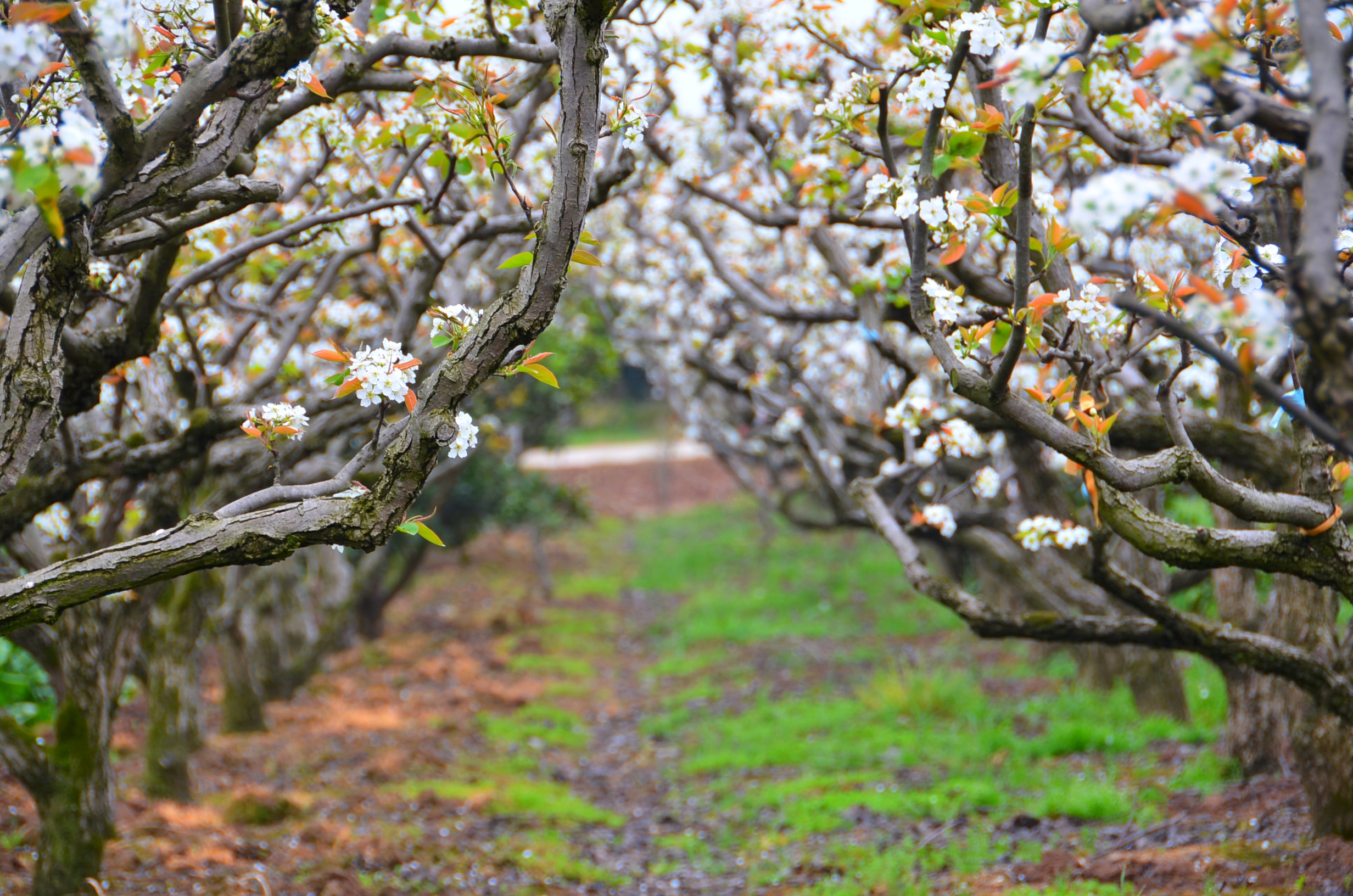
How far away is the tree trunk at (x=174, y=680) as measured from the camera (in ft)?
19.4

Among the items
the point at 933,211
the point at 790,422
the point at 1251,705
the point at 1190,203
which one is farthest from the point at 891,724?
the point at 1190,203

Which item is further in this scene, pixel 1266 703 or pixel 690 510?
pixel 690 510

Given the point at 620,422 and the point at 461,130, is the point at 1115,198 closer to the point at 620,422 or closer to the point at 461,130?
the point at 461,130

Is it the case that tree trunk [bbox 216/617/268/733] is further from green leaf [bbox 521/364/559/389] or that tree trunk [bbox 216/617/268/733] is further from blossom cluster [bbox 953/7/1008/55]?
blossom cluster [bbox 953/7/1008/55]

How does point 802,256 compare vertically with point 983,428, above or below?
above

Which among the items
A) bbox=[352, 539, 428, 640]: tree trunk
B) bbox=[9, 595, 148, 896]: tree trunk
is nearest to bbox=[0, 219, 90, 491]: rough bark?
bbox=[9, 595, 148, 896]: tree trunk

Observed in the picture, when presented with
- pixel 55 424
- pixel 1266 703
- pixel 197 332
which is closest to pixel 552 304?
pixel 55 424

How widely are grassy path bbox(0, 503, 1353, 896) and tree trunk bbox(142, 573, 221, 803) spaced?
9.7 inches

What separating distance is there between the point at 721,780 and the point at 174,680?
12.1ft

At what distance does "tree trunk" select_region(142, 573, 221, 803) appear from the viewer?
5.91 m

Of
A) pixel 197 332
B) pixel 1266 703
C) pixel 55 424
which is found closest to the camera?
pixel 55 424

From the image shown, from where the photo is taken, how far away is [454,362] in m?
2.49

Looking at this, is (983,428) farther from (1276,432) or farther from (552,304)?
(552,304)

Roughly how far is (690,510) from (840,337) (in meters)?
12.7
